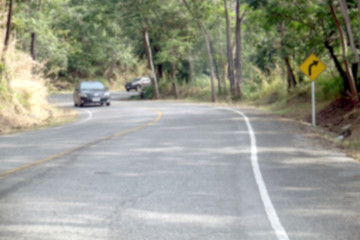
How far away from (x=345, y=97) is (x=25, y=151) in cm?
1421

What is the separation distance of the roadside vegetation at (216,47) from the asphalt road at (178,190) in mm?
3397

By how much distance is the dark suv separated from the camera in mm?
34156

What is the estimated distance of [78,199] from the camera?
7.30m

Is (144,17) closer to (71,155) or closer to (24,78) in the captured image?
(24,78)

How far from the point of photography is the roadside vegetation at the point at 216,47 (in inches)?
782


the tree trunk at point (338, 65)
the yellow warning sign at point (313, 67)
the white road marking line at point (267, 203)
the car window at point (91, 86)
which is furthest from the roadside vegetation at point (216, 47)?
the white road marking line at point (267, 203)

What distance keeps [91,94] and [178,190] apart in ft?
89.2

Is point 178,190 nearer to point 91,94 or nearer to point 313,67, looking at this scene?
point 313,67

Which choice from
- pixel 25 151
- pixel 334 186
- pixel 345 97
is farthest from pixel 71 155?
pixel 345 97

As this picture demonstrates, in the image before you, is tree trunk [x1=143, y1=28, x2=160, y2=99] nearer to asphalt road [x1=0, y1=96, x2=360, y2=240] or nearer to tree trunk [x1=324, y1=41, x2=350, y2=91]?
tree trunk [x1=324, y1=41, x2=350, y2=91]

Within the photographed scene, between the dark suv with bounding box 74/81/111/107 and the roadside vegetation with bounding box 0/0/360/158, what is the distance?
2.23 metres

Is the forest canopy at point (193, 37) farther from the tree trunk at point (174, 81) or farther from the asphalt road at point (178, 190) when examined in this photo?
the asphalt road at point (178, 190)

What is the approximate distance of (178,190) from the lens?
7.89 m

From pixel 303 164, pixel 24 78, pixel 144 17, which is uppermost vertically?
pixel 144 17
